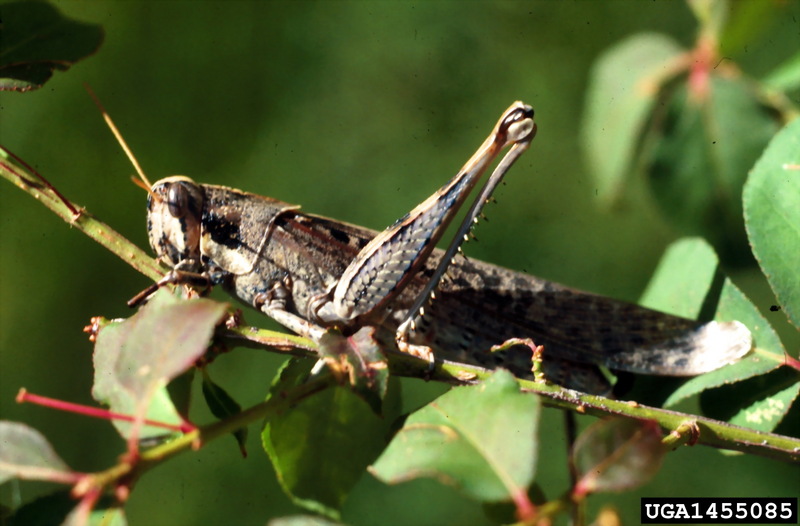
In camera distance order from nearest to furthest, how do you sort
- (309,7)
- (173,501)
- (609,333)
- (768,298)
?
(609,333) < (768,298) < (173,501) < (309,7)

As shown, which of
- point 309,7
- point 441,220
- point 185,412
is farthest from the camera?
point 309,7

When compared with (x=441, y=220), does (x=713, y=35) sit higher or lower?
higher

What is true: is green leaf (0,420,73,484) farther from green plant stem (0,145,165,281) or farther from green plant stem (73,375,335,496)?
green plant stem (0,145,165,281)

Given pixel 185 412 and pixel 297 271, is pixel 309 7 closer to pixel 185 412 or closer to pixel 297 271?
pixel 297 271

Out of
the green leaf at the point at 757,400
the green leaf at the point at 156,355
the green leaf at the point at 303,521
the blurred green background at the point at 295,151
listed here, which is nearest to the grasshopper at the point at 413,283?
the green leaf at the point at 757,400

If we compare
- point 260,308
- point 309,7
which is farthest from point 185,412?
point 309,7

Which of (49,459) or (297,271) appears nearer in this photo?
(49,459)

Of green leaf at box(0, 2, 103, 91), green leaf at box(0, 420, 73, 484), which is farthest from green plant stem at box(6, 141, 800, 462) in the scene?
green leaf at box(0, 420, 73, 484)

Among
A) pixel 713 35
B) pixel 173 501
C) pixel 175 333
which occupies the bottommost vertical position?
pixel 173 501
